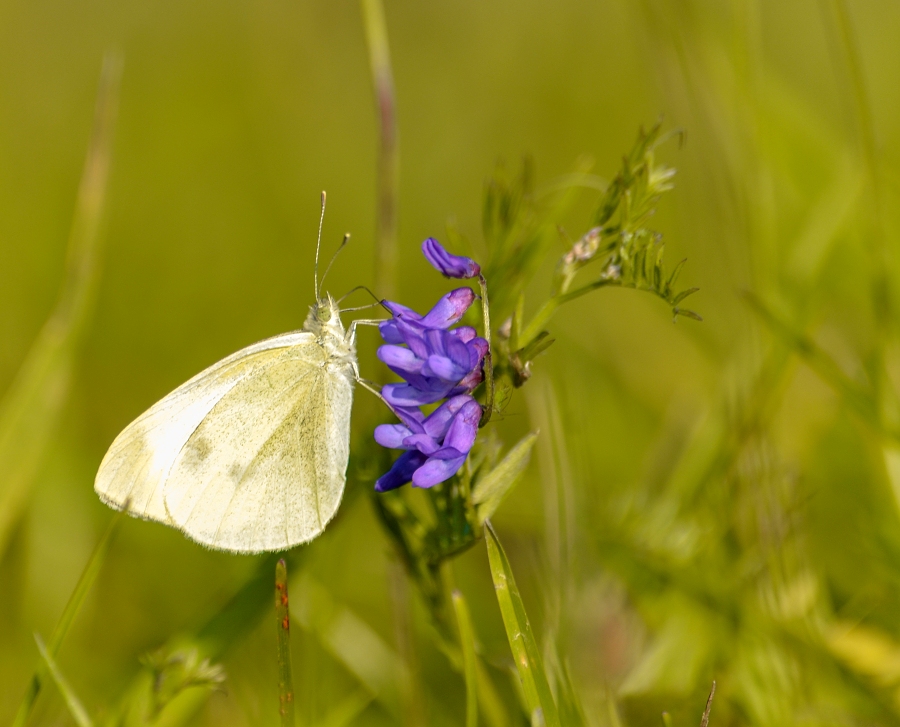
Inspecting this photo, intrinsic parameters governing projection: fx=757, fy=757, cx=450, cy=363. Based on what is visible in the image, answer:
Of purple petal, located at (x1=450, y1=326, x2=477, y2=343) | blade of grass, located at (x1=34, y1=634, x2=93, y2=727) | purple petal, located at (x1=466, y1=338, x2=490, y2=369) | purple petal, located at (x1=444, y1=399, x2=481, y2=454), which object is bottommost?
blade of grass, located at (x1=34, y1=634, x2=93, y2=727)

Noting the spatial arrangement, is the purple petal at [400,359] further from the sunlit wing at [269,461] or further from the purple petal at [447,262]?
the sunlit wing at [269,461]

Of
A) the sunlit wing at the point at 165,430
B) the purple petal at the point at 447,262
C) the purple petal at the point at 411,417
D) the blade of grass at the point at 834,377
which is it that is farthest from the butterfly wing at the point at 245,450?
the blade of grass at the point at 834,377

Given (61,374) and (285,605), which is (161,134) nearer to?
(61,374)

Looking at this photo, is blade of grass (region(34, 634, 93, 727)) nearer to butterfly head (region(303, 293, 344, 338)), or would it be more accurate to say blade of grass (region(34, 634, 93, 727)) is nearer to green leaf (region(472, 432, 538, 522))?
green leaf (region(472, 432, 538, 522))

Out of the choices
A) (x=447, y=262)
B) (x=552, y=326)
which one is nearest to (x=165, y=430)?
(x=447, y=262)

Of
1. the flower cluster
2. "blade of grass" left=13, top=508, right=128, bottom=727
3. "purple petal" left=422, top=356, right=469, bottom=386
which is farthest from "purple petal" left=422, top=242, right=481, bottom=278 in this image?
"blade of grass" left=13, top=508, right=128, bottom=727
